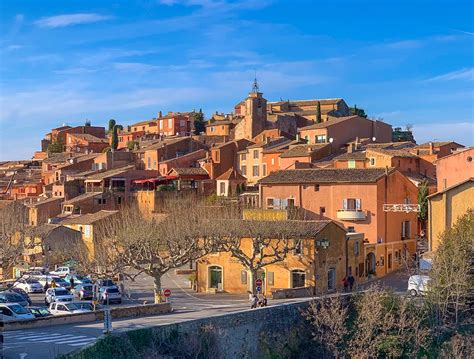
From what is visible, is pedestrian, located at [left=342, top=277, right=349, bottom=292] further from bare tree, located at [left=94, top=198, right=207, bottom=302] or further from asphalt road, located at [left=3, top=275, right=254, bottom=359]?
bare tree, located at [left=94, top=198, right=207, bottom=302]

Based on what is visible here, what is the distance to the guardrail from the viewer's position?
2751 centimetres

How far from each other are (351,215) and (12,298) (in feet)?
72.8

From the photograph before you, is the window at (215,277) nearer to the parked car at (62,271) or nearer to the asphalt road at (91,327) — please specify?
the asphalt road at (91,327)

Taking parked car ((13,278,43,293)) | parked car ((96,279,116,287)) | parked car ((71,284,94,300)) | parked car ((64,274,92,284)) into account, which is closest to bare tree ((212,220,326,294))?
parked car ((96,279,116,287))

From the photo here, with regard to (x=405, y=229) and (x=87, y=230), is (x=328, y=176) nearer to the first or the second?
(x=405, y=229)

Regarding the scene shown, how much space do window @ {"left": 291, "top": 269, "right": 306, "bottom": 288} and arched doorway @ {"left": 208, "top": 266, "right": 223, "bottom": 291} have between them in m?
4.79

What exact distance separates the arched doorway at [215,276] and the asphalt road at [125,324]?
4.49 ft

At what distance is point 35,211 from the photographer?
65.4 meters

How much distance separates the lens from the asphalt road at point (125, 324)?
2291cm

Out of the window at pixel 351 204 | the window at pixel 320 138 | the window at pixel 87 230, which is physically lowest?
the window at pixel 87 230

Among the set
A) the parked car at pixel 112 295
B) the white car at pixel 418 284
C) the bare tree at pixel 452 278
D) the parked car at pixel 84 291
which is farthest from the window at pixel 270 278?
the parked car at pixel 84 291

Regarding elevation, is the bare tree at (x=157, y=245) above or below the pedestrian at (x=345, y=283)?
above

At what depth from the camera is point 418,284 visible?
36.3 meters

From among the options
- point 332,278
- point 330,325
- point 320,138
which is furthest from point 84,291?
point 320,138
